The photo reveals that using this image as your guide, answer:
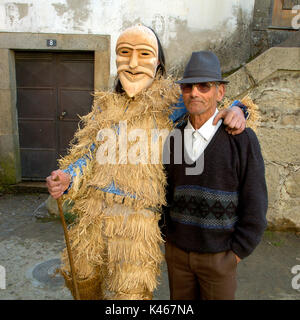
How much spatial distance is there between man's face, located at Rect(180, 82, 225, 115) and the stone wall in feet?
6.23

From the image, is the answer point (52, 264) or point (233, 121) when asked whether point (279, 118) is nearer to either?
point (233, 121)

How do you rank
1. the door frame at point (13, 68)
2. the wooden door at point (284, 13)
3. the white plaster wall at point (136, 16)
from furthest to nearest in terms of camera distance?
the wooden door at point (284, 13), the door frame at point (13, 68), the white plaster wall at point (136, 16)

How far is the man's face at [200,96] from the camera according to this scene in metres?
1.46

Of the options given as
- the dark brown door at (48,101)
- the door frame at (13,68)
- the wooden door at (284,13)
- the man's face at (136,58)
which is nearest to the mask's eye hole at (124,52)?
the man's face at (136,58)

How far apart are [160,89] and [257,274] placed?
2223 mm

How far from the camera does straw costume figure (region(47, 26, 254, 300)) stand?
1.64 m

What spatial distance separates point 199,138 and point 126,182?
0.50 m

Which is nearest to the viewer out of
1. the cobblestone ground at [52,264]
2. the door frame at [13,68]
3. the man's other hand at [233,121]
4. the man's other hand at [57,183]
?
the man's other hand at [233,121]

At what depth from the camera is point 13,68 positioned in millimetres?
5016

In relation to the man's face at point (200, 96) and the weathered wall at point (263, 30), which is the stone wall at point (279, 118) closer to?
the weathered wall at point (263, 30)

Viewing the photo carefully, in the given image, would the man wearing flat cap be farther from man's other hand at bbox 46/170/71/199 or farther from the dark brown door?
the dark brown door

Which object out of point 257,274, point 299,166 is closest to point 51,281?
point 257,274

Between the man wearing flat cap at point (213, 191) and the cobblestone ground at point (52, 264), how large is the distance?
1.16m

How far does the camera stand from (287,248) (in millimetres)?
3365
